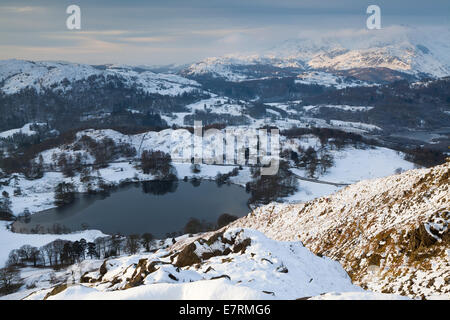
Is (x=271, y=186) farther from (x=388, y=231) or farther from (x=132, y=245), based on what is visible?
(x=388, y=231)

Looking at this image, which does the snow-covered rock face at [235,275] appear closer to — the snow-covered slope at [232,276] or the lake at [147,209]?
the snow-covered slope at [232,276]

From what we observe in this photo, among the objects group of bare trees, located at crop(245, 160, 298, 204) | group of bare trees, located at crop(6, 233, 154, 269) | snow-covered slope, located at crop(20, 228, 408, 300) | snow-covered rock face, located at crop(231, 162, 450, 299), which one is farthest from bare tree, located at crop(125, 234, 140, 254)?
group of bare trees, located at crop(245, 160, 298, 204)

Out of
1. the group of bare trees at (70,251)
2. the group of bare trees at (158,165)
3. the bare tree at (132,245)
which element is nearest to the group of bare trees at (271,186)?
the group of bare trees at (158,165)

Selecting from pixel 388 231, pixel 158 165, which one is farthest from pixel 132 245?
pixel 158 165

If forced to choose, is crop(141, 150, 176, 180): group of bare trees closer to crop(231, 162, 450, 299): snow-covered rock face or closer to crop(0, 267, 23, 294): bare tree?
crop(0, 267, 23, 294): bare tree

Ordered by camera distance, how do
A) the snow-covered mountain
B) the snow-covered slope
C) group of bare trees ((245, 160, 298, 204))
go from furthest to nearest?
group of bare trees ((245, 160, 298, 204)) → the snow-covered mountain → the snow-covered slope
